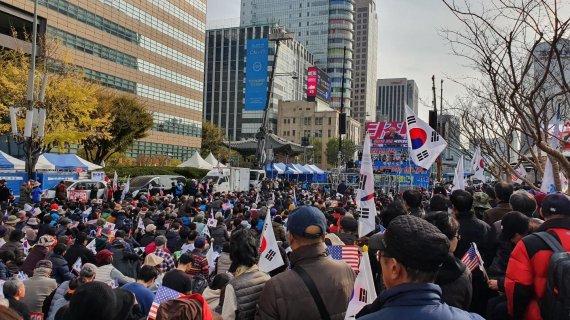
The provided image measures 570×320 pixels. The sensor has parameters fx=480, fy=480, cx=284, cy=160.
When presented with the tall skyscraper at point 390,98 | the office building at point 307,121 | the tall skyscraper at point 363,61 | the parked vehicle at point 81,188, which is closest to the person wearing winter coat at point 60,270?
the parked vehicle at point 81,188

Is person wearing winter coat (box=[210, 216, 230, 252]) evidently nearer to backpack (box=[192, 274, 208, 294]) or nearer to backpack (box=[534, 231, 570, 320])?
backpack (box=[192, 274, 208, 294])

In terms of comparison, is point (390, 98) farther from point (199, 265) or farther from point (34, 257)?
point (199, 265)

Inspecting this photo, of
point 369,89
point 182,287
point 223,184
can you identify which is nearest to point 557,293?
point 182,287

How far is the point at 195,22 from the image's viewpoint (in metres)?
62.0

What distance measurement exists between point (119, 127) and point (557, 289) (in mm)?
38212

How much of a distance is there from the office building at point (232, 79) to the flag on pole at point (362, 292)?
124 m

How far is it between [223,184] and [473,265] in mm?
27376

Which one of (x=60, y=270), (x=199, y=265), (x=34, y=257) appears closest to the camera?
(x=199, y=265)

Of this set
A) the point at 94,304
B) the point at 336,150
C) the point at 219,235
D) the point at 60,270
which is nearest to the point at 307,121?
the point at 336,150

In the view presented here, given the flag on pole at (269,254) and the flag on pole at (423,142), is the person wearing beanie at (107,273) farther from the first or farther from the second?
the flag on pole at (423,142)

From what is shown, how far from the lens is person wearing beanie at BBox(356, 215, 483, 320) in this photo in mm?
1874

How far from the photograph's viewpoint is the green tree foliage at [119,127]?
37338 mm

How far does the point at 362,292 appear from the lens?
3008 mm

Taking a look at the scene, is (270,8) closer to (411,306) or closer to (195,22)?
(195,22)
